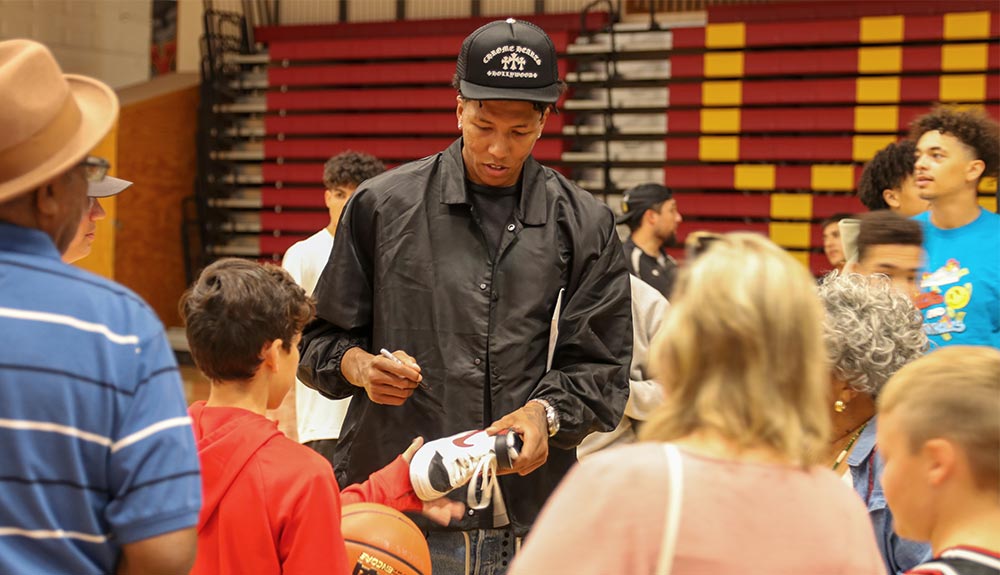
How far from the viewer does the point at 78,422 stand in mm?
1424

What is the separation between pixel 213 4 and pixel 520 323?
12.6 metres

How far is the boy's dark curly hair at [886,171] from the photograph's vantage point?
4.56 m

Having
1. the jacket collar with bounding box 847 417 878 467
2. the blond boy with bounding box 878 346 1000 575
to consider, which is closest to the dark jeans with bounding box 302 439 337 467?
the jacket collar with bounding box 847 417 878 467

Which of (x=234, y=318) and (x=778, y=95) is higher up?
(x=778, y=95)

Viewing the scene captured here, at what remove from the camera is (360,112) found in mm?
13141

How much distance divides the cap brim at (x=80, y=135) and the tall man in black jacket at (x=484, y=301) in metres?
0.88

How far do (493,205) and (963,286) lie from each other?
7.49 ft

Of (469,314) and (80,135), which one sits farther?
(469,314)

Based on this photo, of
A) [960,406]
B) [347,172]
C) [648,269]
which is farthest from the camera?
[648,269]

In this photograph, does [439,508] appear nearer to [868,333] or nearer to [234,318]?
[234,318]

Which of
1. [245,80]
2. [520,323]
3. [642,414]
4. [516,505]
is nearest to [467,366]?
[520,323]

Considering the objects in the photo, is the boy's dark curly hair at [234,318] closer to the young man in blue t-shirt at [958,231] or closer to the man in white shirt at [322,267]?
the man in white shirt at [322,267]

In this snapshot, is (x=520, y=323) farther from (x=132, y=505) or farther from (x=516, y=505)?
(x=132, y=505)

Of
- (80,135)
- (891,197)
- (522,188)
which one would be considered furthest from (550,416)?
(891,197)
